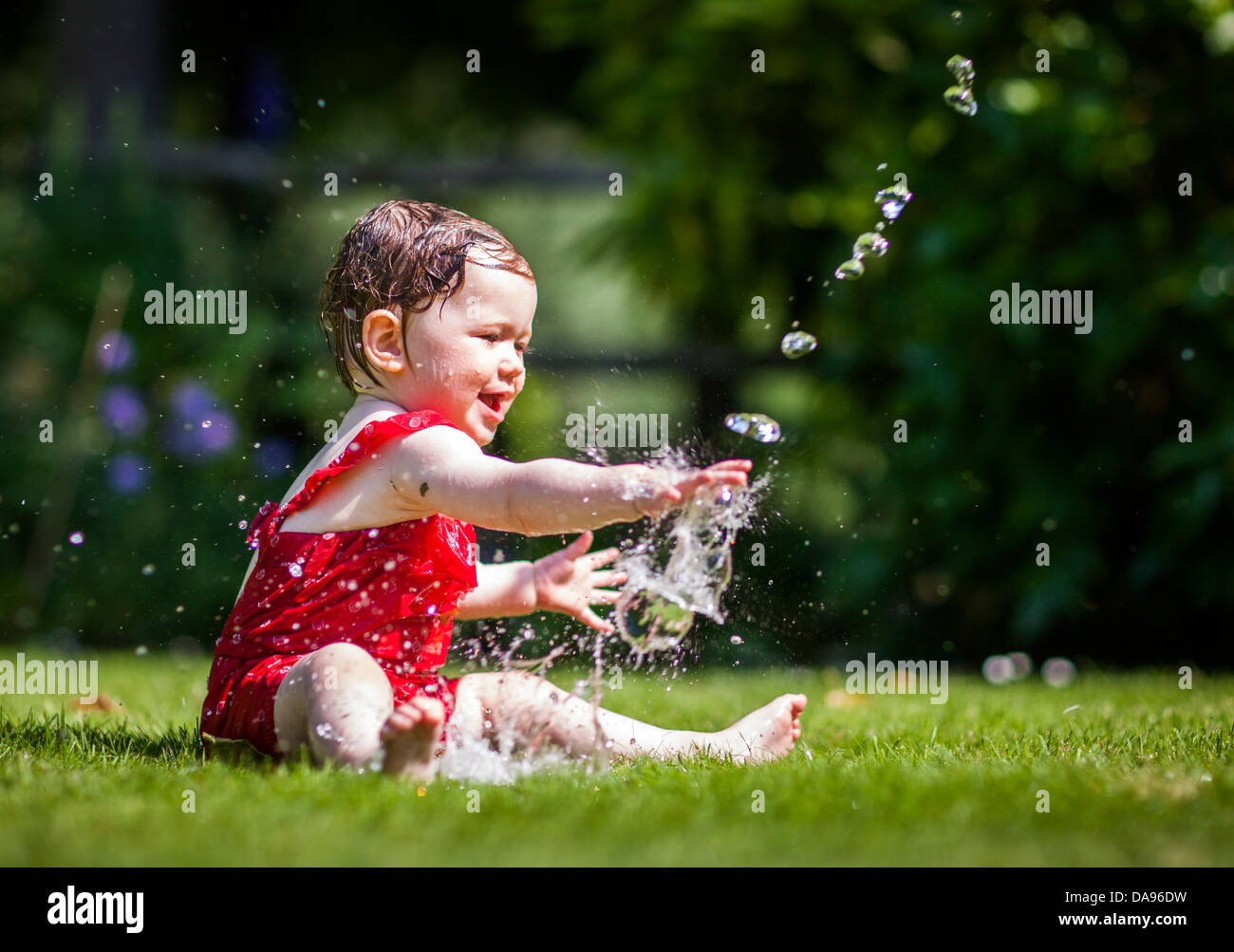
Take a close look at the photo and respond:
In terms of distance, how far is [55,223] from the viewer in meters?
5.36

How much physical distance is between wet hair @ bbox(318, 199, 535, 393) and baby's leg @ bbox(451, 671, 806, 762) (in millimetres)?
675

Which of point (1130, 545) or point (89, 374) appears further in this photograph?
point (89, 374)

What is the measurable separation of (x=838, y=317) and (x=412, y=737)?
3502 mm

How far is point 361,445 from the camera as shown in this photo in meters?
2.28

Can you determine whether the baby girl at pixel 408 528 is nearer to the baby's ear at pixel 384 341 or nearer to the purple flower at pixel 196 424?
the baby's ear at pixel 384 341

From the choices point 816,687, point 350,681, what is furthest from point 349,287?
point 816,687

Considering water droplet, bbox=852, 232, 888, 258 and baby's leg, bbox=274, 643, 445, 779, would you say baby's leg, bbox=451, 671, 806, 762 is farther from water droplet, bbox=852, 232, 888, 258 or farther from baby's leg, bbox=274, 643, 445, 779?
water droplet, bbox=852, 232, 888, 258

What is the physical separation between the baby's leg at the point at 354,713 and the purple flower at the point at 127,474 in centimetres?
322

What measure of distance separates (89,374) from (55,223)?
0.71 m

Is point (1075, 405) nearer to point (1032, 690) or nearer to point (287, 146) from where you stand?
point (1032, 690)

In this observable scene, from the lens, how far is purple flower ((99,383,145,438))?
5129 millimetres

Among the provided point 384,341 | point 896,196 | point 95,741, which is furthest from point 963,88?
point 95,741

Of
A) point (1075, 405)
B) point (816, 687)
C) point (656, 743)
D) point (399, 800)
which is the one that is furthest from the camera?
point (1075, 405)

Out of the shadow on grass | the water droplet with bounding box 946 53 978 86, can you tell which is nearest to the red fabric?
the shadow on grass
